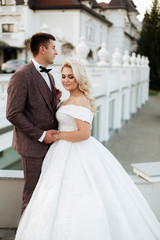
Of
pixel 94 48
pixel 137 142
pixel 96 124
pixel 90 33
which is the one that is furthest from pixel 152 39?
pixel 96 124

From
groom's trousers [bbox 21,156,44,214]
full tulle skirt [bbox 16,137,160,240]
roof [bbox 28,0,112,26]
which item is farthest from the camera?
roof [bbox 28,0,112,26]

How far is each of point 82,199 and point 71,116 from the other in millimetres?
776

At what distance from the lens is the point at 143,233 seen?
2898mm

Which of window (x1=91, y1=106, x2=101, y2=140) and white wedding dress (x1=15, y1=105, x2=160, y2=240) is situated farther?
window (x1=91, y1=106, x2=101, y2=140)

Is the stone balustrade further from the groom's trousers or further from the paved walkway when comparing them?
the groom's trousers

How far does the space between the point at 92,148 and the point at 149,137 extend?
12536 mm

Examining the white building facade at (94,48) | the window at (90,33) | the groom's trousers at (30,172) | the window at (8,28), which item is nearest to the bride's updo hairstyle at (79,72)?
the groom's trousers at (30,172)

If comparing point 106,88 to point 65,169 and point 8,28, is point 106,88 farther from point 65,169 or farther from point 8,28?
point 8,28

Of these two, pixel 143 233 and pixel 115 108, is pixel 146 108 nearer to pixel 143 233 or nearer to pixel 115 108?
pixel 115 108

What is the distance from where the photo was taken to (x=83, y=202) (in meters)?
2.73

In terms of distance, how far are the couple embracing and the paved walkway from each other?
7032mm

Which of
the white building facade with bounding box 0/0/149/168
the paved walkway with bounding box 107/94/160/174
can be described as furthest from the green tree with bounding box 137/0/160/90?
the paved walkway with bounding box 107/94/160/174

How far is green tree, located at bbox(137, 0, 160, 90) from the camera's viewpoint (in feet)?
123

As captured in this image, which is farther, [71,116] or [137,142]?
[137,142]
